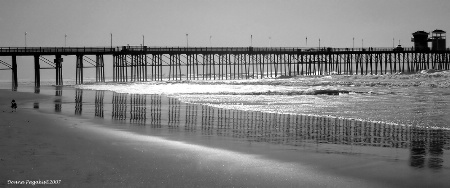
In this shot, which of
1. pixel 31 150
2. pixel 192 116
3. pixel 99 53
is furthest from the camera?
pixel 99 53

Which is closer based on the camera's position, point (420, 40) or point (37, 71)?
point (37, 71)

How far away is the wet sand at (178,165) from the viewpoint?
6018 millimetres

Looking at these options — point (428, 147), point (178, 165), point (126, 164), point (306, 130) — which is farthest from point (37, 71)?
point (428, 147)

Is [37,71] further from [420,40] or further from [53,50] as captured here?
[420,40]

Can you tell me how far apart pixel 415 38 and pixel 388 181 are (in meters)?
78.3

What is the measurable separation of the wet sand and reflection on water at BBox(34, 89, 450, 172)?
78cm

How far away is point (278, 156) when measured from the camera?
26.0 ft

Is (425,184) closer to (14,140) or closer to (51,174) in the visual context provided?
(51,174)

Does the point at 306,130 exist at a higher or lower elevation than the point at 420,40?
lower

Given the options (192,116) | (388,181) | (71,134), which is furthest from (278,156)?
(192,116)

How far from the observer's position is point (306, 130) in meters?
11.5

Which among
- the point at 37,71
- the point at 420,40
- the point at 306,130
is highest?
the point at 420,40

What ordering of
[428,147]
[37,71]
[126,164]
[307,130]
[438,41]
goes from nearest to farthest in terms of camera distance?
1. [126,164]
2. [428,147]
3. [307,130]
4. [37,71]
5. [438,41]

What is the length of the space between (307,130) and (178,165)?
5188mm
